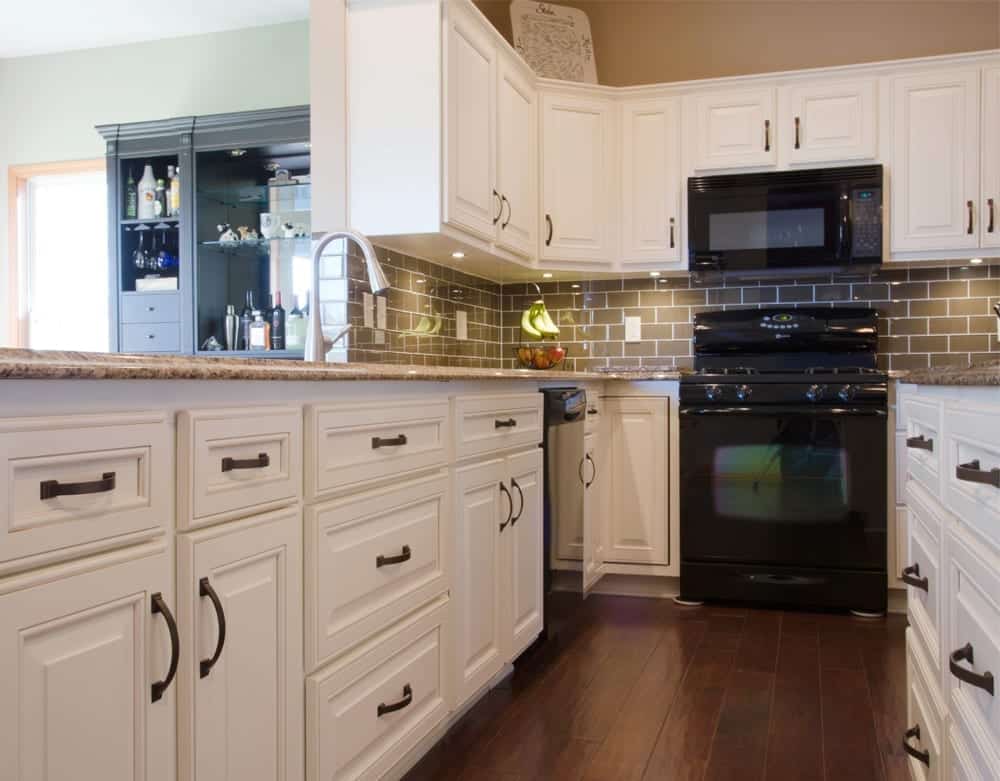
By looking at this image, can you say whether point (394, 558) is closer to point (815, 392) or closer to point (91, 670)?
point (91, 670)

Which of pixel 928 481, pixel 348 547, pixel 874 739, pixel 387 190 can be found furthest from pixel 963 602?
pixel 387 190

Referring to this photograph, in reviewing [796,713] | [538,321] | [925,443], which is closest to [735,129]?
[538,321]

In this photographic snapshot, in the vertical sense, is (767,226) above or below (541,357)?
above

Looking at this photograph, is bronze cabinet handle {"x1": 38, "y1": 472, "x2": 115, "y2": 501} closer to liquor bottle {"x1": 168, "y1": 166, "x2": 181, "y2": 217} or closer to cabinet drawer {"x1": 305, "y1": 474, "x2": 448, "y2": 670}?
cabinet drawer {"x1": 305, "y1": 474, "x2": 448, "y2": 670}

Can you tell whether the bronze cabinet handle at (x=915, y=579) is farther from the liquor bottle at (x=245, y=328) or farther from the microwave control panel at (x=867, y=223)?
the liquor bottle at (x=245, y=328)

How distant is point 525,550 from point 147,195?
2.97 meters

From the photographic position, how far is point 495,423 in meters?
2.36

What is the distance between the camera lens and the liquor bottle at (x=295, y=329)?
13.8 feet

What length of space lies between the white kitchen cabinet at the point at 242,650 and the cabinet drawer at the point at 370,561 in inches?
2.1

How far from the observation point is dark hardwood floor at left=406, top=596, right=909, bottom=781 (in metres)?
2.02

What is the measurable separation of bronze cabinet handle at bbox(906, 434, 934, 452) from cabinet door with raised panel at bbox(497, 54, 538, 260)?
1.91 metres

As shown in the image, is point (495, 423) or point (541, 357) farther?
point (541, 357)

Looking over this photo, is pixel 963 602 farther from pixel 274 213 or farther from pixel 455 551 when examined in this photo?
pixel 274 213

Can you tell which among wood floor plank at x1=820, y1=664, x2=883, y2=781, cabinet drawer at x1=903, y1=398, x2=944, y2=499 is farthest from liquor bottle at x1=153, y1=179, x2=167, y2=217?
cabinet drawer at x1=903, y1=398, x2=944, y2=499
